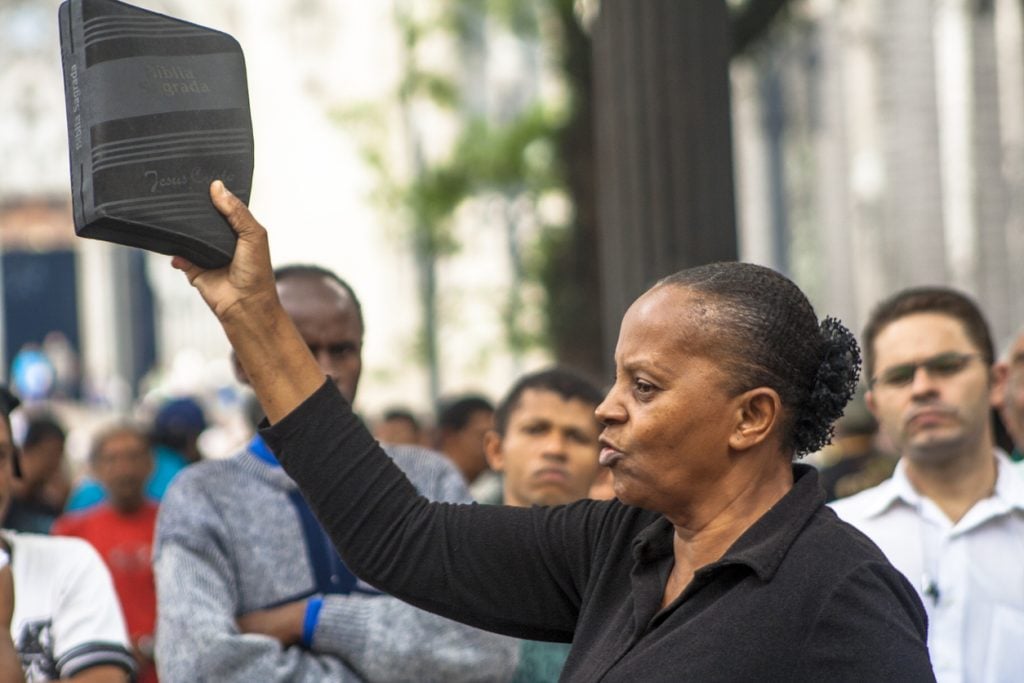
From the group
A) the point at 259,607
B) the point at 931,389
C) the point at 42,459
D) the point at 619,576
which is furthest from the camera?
the point at 42,459

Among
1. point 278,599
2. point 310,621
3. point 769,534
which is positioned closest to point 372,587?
point 310,621

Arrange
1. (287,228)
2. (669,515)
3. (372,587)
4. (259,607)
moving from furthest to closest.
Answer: (287,228) → (259,607) → (372,587) → (669,515)

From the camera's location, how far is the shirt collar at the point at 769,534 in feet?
8.88

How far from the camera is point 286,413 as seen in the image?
3.08m

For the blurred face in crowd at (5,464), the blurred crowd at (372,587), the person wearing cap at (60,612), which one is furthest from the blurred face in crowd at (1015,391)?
the blurred face in crowd at (5,464)

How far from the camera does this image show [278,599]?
4.05 m

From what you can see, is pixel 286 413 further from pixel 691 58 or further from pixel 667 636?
pixel 691 58

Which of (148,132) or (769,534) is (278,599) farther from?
(769,534)

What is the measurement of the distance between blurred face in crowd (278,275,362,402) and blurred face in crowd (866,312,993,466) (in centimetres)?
143

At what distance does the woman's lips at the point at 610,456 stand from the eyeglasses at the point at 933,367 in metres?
1.90

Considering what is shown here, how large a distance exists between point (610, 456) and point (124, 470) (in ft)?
19.9

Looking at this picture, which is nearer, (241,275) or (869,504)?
(241,275)

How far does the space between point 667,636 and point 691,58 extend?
279 centimetres

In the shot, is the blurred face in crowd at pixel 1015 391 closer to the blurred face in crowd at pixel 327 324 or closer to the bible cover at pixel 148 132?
the blurred face in crowd at pixel 327 324
